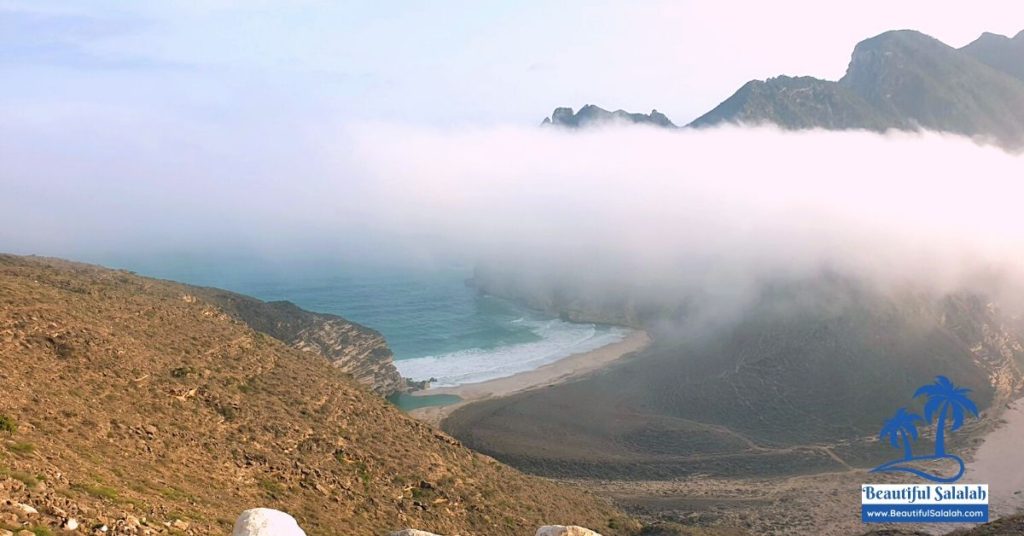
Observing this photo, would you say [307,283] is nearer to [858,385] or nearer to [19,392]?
[858,385]

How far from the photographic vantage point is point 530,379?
9238 centimetres

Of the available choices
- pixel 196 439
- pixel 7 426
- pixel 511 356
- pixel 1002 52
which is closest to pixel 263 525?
pixel 7 426

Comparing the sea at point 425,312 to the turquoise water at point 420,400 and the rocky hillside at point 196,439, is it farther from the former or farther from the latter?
the rocky hillside at point 196,439

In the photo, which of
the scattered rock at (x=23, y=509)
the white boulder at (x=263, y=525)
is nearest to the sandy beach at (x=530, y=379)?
the scattered rock at (x=23, y=509)

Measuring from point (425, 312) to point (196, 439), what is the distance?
112 metres

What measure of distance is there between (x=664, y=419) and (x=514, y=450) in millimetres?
20091

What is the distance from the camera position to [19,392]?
20.5 meters

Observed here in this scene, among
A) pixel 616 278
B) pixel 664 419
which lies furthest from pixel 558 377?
pixel 616 278

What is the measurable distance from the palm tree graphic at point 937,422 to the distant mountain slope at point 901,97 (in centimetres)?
7655

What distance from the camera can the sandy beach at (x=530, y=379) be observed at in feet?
260

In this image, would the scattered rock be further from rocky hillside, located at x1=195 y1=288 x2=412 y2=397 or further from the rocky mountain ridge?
the rocky mountain ridge

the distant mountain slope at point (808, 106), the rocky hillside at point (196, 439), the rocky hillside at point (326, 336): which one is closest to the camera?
the rocky hillside at point (196, 439)

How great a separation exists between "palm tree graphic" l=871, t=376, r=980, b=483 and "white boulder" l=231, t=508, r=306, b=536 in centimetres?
6388

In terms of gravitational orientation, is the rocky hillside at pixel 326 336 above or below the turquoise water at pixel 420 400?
above
